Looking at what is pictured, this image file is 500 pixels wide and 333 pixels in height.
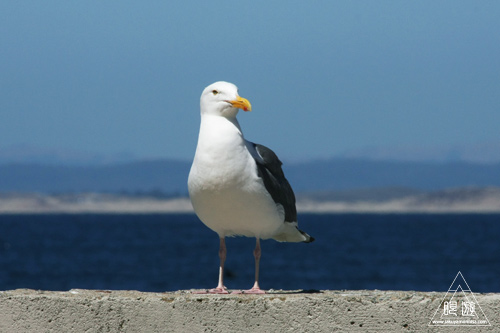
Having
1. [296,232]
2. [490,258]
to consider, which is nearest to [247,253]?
[490,258]

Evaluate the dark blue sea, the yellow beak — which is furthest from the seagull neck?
the dark blue sea

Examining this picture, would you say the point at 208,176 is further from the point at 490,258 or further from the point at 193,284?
the point at 490,258

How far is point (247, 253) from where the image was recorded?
74.0 meters

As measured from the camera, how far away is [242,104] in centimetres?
759

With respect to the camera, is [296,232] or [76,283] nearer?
[296,232]

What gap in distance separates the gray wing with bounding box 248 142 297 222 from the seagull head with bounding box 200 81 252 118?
1.82 feet

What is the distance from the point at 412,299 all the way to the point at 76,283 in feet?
152

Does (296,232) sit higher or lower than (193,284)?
higher

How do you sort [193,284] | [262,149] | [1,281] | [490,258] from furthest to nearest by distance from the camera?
1. [490,258]
2. [1,281]
3. [193,284]
4. [262,149]

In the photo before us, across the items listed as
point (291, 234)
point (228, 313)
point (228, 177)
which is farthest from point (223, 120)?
point (228, 313)

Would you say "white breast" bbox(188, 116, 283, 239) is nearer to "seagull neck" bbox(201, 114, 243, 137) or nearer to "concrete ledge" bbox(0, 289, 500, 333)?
"seagull neck" bbox(201, 114, 243, 137)

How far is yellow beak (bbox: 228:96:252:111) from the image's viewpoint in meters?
7.58
